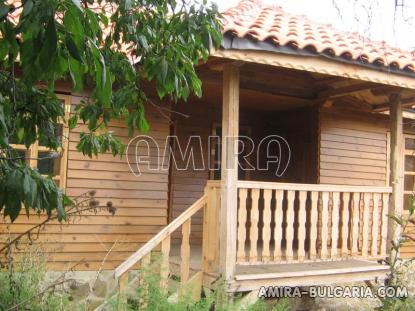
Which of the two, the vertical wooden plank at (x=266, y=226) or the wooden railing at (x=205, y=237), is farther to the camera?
the vertical wooden plank at (x=266, y=226)

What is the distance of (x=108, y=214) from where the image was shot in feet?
20.3

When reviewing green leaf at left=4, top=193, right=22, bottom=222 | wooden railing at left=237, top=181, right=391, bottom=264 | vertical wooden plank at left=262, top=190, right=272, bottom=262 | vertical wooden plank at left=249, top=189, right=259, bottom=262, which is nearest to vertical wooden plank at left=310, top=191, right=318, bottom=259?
wooden railing at left=237, top=181, right=391, bottom=264

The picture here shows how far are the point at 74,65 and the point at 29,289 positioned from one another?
325cm

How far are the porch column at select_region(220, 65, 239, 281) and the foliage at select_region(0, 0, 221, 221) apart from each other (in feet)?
4.35

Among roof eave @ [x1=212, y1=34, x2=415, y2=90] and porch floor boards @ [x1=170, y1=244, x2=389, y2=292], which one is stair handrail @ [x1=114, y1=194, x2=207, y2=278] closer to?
porch floor boards @ [x1=170, y1=244, x2=389, y2=292]

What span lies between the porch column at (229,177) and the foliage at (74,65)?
52.2 inches

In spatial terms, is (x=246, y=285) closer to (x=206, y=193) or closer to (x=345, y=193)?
(x=206, y=193)

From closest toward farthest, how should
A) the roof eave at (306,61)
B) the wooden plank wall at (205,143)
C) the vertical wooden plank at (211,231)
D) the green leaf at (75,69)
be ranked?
the green leaf at (75,69) < the roof eave at (306,61) < the vertical wooden plank at (211,231) < the wooden plank wall at (205,143)

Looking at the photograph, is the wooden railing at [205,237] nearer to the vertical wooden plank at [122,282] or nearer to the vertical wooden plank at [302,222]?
the vertical wooden plank at [122,282]

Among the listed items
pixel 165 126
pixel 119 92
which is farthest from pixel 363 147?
pixel 119 92

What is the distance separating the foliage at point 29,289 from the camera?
3766 mm

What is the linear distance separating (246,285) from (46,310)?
202 cm

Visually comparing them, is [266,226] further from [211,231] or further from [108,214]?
[108,214]

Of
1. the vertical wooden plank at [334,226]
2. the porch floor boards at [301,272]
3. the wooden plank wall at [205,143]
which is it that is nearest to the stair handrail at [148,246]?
the porch floor boards at [301,272]
